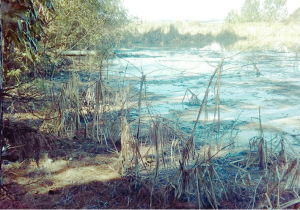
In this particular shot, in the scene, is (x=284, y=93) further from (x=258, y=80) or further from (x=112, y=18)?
(x=112, y=18)

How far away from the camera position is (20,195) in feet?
10.0

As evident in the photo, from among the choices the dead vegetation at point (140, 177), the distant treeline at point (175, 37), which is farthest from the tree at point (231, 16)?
the dead vegetation at point (140, 177)

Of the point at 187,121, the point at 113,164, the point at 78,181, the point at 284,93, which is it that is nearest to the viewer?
the point at 78,181

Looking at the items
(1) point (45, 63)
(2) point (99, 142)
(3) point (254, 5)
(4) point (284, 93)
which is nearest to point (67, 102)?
(2) point (99, 142)

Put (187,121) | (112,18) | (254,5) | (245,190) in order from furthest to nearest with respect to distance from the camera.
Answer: (254,5) → (112,18) → (187,121) → (245,190)

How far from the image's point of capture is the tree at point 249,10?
136ft

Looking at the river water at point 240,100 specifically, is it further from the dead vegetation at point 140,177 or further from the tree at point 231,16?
the tree at point 231,16

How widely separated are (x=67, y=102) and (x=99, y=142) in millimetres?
805

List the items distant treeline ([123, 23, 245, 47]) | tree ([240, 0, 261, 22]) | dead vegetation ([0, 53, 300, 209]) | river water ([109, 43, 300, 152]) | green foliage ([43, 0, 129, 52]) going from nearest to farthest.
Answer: dead vegetation ([0, 53, 300, 209]), river water ([109, 43, 300, 152]), green foliage ([43, 0, 129, 52]), distant treeline ([123, 23, 245, 47]), tree ([240, 0, 261, 22])

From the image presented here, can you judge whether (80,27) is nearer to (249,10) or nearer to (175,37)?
(175,37)

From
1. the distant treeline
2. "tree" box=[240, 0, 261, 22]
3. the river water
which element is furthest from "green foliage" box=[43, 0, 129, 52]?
"tree" box=[240, 0, 261, 22]

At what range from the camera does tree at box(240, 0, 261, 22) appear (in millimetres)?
41375

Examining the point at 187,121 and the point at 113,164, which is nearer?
the point at 113,164

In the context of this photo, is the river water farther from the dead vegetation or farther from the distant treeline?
the distant treeline
